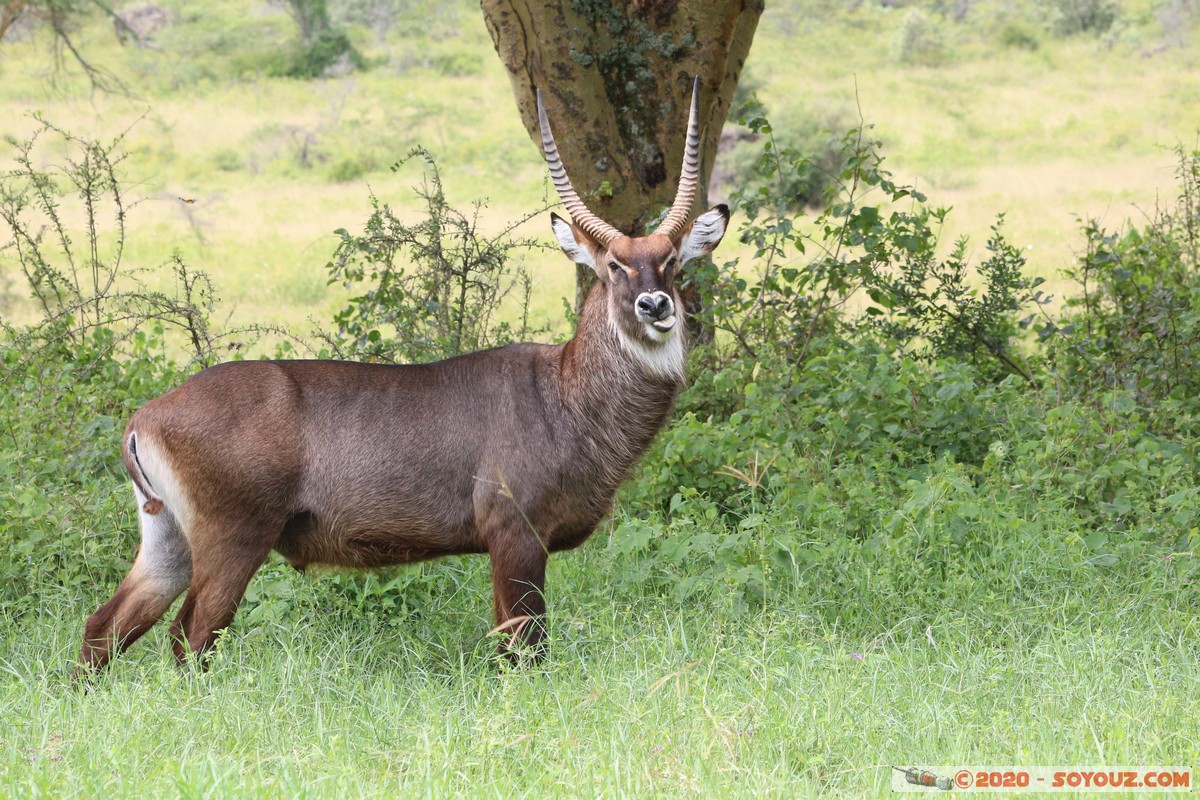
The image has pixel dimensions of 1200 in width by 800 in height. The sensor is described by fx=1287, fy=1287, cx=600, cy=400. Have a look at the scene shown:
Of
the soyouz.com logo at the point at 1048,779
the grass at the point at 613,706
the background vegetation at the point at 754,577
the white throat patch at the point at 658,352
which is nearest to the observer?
the soyouz.com logo at the point at 1048,779

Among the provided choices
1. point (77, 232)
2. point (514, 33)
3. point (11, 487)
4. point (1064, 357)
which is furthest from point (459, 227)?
point (77, 232)

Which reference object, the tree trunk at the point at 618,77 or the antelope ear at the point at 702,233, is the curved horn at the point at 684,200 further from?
the tree trunk at the point at 618,77

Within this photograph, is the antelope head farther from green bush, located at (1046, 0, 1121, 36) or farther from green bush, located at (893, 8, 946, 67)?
green bush, located at (1046, 0, 1121, 36)

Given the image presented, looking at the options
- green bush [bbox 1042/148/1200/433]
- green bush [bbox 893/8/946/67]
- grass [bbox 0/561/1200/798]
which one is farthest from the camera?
green bush [bbox 893/8/946/67]

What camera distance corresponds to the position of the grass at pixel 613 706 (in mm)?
2947

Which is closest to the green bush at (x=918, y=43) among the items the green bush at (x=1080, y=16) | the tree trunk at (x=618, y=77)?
the green bush at (x=1080, y=16)

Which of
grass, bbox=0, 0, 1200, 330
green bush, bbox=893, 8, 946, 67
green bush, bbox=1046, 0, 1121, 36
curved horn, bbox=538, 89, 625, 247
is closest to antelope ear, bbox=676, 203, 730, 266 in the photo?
curved horn, bbox=538, 89, 625, 247

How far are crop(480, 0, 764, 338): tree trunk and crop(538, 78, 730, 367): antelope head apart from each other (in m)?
2.16

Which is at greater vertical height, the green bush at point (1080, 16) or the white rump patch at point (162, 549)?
the green bush at point (1080, 16)

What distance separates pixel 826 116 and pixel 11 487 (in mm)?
18167

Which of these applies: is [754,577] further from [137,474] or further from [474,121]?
[474,121]

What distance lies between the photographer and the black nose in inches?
162

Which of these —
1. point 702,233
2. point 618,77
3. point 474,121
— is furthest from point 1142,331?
point 474,121

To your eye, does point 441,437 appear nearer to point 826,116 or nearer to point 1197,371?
point 1197,371
